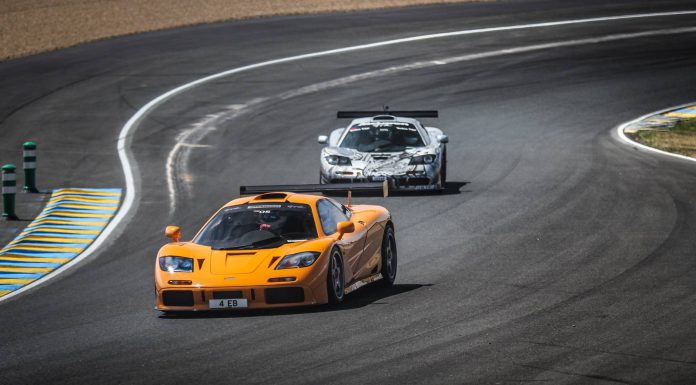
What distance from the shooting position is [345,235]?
44.5 feet

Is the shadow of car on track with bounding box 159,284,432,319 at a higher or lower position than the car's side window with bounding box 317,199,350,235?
lower

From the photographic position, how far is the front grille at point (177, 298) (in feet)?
41.2

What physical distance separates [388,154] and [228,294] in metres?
9.98

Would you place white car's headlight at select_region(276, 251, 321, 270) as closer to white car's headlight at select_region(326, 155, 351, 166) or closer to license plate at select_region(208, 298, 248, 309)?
license plate at select_region(208, 298, 248, 309)

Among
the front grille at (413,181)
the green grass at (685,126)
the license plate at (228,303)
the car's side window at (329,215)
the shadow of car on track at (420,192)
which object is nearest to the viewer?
the license plate at (228,303)

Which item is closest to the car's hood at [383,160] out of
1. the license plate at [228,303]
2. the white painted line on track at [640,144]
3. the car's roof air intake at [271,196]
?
the white painted line on track at [640,144]

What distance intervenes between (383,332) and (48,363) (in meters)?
2.93

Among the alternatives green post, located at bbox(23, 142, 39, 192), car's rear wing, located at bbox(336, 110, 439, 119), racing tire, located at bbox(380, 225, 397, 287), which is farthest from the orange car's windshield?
green post, located at bbox(23, 142, 39, 192)

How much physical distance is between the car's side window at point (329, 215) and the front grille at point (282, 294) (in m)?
1.29

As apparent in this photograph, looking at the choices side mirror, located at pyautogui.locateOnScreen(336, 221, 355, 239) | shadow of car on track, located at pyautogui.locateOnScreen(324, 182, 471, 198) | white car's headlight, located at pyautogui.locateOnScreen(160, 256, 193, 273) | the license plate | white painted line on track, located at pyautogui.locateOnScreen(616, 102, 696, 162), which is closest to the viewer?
the license plate

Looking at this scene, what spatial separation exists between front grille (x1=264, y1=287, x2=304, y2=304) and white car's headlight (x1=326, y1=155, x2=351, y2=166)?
9727 mm

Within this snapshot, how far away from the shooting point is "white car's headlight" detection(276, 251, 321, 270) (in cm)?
1253

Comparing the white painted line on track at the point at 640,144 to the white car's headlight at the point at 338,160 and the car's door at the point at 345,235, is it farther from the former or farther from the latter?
the car's door at the point at 345,235

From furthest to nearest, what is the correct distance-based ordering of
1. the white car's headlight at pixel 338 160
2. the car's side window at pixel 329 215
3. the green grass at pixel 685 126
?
the green grass at pixel 685 126, the white car's headlight at pixel 338 160, the car's side window at pixel 329 215
